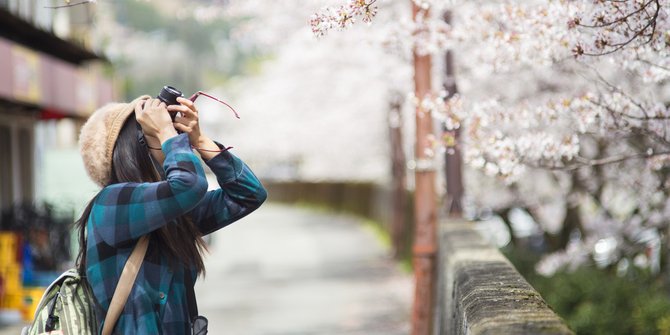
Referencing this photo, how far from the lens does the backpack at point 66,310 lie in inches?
130

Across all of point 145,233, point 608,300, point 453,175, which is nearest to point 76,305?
point 145,233

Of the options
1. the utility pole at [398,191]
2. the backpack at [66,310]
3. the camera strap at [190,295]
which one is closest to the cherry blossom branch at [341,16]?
the camera strap at [190,295]

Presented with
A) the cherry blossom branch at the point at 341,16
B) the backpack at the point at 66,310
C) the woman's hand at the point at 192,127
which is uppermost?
the cherry blossom branch at the point at 341,16

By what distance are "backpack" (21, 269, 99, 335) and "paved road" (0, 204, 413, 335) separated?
242 inches

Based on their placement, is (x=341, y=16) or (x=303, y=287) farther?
(x=303, y=287)

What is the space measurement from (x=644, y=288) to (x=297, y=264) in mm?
8733

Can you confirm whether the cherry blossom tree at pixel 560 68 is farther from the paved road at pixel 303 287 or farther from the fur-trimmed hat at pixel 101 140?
the paved road at pixel 303 287

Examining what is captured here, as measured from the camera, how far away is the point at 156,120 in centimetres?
335

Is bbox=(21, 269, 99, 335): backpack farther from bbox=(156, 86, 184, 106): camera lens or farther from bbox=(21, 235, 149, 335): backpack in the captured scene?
bbox=(156, 86, 184, 106): camera lens

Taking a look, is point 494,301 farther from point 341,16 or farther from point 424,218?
point 424,218

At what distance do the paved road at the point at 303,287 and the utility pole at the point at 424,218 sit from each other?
2.08 meters

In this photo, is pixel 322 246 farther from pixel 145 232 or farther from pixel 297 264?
pixel 145 232

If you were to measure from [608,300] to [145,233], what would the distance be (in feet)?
24.8

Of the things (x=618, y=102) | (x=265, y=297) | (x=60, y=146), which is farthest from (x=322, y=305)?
(x=60, y=146)
